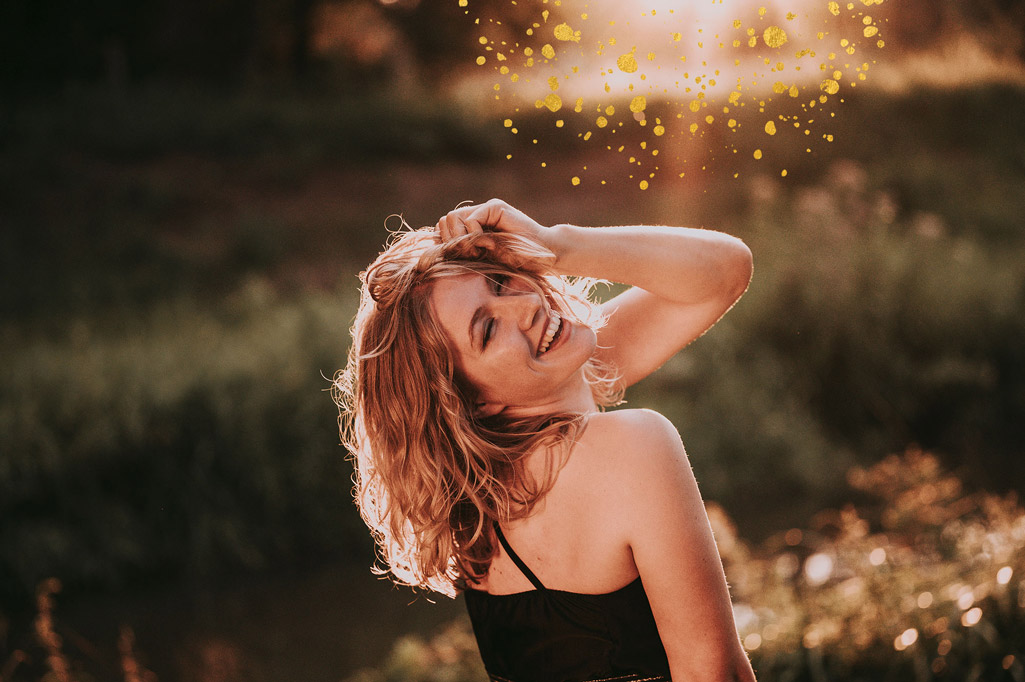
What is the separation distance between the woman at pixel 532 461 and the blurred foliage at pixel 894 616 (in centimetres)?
147

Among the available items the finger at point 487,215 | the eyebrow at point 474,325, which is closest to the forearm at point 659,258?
the finger at point 487,215

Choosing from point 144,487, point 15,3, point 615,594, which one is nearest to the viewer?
point 615,594

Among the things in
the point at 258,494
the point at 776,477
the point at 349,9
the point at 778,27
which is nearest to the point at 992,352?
the point at 776,477

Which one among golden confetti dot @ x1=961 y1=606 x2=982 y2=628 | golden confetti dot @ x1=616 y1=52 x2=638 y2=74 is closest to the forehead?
golden confetti dot @ x1=616 y1=52 x2=638 y2=74

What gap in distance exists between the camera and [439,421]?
1.50 metres

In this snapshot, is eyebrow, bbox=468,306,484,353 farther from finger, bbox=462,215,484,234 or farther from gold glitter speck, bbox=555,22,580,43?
gold glitter speck, bbox=555,22,580,43

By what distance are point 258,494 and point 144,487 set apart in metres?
0.73

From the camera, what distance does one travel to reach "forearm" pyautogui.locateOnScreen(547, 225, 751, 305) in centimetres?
164

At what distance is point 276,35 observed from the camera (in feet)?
41.7

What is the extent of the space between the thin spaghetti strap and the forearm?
0.51 metres

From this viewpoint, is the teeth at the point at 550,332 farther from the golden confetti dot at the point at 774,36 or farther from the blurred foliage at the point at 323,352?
the blurred foliage at the point at 323,352

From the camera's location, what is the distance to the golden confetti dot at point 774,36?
57.9 inches

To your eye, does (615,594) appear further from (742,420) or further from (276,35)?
(276,35)

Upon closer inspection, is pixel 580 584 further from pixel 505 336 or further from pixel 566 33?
pixel 566 33
